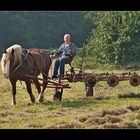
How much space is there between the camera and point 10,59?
10195mm

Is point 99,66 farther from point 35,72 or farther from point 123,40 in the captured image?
point 35,72

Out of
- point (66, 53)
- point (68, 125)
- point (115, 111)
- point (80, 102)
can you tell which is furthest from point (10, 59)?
point (68, 125)

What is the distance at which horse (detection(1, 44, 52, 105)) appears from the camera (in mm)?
10156

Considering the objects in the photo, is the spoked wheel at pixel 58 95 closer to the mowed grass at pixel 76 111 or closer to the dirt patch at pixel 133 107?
the mowed grass at pixel 76 111

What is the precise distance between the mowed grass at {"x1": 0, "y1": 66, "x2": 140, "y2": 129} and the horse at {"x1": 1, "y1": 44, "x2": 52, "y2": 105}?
1.50 feet

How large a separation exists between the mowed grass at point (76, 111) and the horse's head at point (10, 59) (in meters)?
0.78

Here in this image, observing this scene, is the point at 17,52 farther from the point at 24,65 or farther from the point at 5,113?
the point at 5,113

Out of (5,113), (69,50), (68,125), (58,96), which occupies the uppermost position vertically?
(69,50)

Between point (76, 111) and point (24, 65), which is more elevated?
point (24, 65)

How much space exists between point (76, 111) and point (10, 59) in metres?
1.98

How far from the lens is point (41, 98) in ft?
35.5

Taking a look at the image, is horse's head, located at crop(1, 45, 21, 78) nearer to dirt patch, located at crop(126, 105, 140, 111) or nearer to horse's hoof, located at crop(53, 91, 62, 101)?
horse's hoof, located at crop(53, 91, 62, 101)

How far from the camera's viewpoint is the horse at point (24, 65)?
10.2 meters
